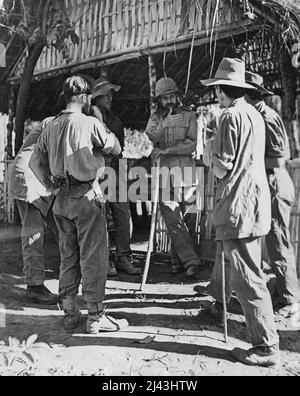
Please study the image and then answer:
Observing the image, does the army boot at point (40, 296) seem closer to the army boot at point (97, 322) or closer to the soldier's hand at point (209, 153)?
the army boot at point (97, 322)

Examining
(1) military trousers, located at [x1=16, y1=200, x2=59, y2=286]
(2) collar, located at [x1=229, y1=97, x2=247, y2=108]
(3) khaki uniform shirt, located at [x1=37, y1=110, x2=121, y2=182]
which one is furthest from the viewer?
(1) military trousers, located at [x1=16, y1=200, x2=59, y2=286]

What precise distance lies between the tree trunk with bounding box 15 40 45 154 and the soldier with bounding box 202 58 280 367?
233 inches

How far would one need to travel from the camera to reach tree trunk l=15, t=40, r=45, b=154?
28.3 feet

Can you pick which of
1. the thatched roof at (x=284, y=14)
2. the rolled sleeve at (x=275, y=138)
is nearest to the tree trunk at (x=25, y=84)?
the thatched roof at (x=284, y=14)

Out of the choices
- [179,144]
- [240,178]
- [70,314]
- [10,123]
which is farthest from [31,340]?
[10,123]

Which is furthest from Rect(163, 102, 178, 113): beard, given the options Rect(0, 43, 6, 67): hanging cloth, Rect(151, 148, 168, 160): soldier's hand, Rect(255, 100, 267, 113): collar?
Rect(0, 43, 6, 67): hanging cloth

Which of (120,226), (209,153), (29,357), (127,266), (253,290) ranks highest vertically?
(209,153)

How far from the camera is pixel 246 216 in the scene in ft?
11.6

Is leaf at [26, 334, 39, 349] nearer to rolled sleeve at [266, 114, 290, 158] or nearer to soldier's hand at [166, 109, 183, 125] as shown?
rolled sleeve at [266, 114, 290, 158]

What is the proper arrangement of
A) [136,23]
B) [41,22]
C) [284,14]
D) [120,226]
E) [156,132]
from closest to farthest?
[284,14] < [156,132] < [120,226] < [136,23] < [41,22]

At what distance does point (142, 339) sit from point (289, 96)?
4.06m

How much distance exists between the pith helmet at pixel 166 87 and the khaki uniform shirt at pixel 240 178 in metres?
2.56

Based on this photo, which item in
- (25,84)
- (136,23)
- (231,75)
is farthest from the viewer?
(25,84)

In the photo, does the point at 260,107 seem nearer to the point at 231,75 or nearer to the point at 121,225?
the point at 231,75
